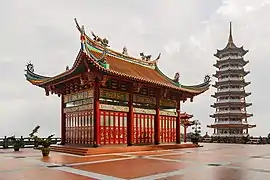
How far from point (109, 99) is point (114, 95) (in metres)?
0.49

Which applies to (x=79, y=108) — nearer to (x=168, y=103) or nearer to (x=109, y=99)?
(x=109, y=99)

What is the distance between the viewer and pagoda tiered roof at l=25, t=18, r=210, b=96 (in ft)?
52.7

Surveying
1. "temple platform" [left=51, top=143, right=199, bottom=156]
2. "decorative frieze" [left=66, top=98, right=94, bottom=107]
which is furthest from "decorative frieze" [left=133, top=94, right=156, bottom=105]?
"decorative frieze" [left=66, top=98, right=94, bottom=107]

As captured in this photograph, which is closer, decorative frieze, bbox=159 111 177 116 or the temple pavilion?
the temple pavilion

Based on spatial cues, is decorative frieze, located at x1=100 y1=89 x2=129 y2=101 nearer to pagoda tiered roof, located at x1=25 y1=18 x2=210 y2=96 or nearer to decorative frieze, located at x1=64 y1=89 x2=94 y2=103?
decorative frieze, located at x1=64 y1=89 x2=94 y2=103

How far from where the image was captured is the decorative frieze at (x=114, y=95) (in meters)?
17.7

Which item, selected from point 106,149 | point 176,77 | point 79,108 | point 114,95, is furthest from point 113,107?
point 176,77

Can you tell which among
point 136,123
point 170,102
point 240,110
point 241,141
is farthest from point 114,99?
point 240,110

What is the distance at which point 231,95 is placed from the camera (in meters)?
42.7

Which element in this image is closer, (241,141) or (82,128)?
(82,128)

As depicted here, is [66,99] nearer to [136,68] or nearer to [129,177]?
[136,68]

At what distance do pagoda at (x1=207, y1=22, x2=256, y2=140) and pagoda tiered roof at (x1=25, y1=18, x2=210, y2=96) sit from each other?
1880 cm

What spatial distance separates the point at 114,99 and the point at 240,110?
1176 inches

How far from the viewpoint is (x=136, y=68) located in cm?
2206
